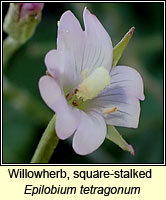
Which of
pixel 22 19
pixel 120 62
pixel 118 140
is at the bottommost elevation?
pixel 120 62

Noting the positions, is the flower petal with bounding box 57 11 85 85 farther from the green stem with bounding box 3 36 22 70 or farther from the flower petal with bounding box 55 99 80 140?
the green stem with bounding box 3 36 22 70

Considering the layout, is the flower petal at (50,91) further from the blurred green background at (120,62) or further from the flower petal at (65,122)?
the blurred green background at (120,62)

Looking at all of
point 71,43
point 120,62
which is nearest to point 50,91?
point 71,43

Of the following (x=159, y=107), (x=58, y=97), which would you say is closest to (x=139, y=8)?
(x=159, y=107)

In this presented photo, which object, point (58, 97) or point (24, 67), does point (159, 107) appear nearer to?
point (24, 67)

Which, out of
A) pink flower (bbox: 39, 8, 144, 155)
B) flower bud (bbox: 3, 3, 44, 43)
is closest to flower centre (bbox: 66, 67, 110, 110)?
pink flower (bbox: 39, 8, 144, 155)

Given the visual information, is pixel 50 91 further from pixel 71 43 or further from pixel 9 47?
pixel 9 47
